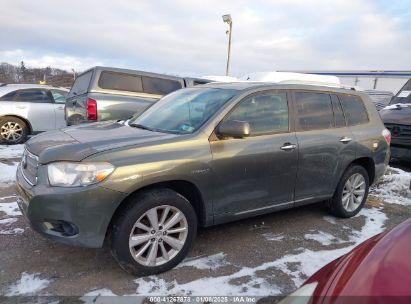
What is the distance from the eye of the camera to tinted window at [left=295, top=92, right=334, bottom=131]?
4.43 metres

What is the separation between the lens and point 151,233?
3.33 m

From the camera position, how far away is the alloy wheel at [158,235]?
129 inches

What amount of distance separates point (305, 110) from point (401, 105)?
17.6 feet

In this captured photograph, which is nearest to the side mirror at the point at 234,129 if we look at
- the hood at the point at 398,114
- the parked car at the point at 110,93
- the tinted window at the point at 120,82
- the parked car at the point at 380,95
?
the parked car at the point at 110,93

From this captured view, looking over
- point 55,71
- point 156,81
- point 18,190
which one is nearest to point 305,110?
point 18,190

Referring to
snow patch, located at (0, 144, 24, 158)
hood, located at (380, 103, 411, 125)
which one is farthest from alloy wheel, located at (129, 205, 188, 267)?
hood, located at (380, 103, 411, 125)

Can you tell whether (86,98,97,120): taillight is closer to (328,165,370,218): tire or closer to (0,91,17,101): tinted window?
(0,91,17,101): tinted window

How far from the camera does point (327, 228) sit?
4.73m

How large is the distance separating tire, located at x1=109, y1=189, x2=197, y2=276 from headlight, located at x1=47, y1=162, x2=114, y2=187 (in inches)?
13.9

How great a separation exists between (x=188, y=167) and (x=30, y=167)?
139 centimetres

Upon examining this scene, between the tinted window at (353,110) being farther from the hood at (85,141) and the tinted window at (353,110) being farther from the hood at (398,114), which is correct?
the hood at (398,114)

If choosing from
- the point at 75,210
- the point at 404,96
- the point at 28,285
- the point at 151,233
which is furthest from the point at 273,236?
the point at 404,96

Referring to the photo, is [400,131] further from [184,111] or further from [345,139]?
[184,111]

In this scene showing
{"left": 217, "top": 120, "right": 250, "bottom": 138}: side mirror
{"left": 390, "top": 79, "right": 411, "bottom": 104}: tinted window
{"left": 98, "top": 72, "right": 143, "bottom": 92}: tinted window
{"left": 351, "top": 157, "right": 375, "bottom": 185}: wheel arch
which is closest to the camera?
{"left": 217, "top": 120, "right": 250, "bottom": 138}: side mirror
